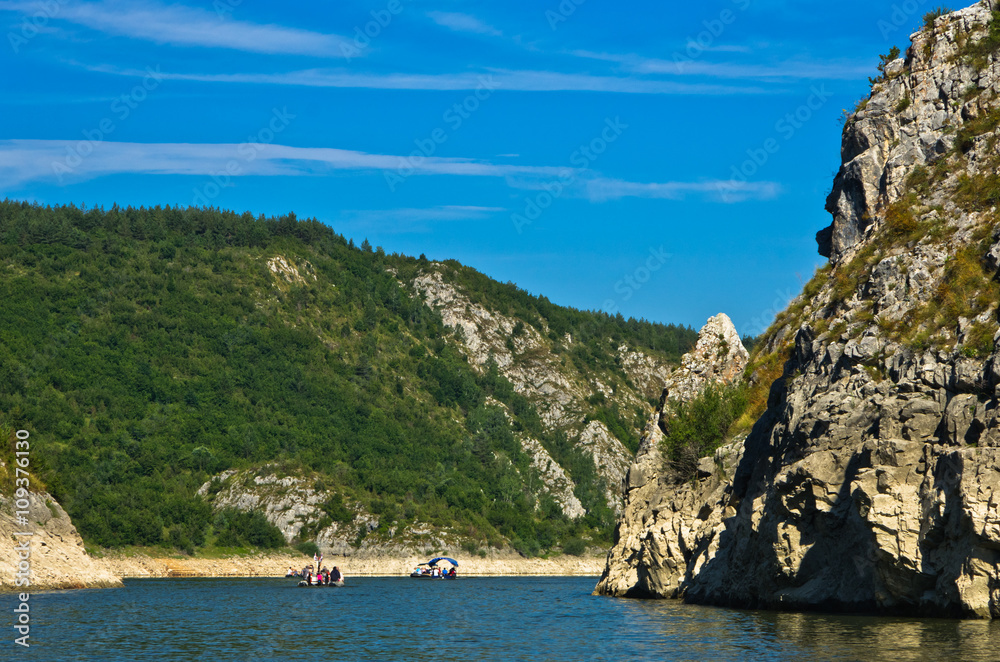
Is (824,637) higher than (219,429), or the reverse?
(219,429)

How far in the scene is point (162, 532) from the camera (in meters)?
130

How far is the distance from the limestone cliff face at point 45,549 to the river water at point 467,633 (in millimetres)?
2086

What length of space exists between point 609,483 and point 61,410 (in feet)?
325

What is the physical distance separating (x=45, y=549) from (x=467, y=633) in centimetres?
3508

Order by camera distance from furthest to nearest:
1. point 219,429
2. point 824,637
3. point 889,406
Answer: point 219,429 → point 889,406 → point 824,637

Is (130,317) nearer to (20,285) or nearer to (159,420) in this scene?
(20,285)

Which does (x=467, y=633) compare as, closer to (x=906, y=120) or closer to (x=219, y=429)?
(x=906, y=120)

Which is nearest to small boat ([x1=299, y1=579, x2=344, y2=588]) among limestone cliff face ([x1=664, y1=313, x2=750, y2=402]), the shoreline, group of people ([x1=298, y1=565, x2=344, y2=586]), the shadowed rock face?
group of people ([x1=298, y1=565, x2=344, y2=586])

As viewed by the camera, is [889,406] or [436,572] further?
[436,572]

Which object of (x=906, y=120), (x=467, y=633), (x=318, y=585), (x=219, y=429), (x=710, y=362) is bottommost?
(x=318, y=585)

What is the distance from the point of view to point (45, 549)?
6938cm

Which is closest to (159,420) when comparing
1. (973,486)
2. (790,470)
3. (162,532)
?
(162,532)

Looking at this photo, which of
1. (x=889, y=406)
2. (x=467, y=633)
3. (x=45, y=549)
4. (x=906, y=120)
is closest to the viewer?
(x=889, y=406)

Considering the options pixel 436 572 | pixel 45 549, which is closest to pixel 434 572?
pixel 436 572
